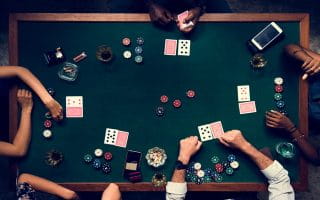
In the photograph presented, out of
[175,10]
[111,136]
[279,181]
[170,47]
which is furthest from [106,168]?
[175,10]

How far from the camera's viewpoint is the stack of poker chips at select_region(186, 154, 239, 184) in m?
3.12

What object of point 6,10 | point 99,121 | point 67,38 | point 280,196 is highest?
point 6,10

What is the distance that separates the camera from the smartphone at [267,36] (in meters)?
3.13

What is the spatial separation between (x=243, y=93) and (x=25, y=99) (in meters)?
1.67

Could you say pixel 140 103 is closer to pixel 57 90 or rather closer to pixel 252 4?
pixel 57 90

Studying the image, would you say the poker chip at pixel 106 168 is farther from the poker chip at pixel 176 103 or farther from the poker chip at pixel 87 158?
the poker chip at pixel 176 103

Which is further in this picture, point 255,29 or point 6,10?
point 6,10

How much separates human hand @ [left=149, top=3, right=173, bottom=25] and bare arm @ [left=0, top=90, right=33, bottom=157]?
112 centimetres

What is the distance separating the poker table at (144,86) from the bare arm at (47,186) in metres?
0.08

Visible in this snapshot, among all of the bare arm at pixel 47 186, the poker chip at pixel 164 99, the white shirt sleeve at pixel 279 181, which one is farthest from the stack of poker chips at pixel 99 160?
the white shirt sleeve at pixel 279 181

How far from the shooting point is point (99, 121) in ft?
10.5

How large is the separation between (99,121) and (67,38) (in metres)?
0.69

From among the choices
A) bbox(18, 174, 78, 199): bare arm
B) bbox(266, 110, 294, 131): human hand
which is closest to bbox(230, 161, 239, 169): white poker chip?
bbox(266, 110, 294, 131): human hand

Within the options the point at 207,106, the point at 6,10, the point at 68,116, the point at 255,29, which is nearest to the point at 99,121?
the point at 68,116
